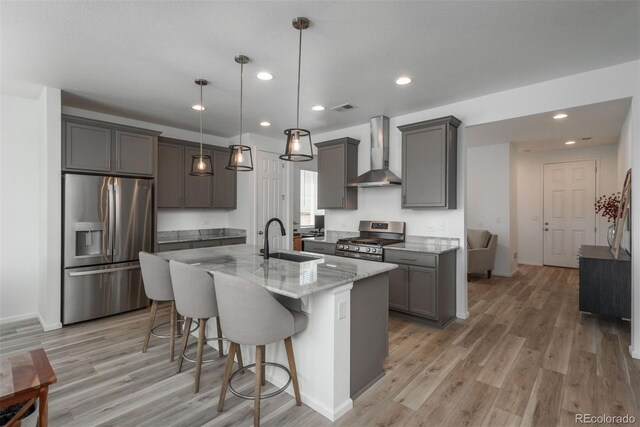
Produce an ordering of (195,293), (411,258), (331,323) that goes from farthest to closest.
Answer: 1. (411,258)
2. (195,293)
3. (331,323)

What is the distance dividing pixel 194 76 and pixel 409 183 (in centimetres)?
271

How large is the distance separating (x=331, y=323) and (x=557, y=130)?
5.06m

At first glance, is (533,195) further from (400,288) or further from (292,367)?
(292,367)

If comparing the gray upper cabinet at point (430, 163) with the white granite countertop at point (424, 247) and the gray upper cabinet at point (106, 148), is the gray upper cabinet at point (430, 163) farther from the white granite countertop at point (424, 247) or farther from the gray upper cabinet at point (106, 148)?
the gray upper cabinet at point (106, 148)

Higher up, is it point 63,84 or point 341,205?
point 63,84

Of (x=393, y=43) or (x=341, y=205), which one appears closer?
(x=393, y=43)

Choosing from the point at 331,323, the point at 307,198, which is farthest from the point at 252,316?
the point at 307,198

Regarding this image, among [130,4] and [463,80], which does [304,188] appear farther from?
[130,4]

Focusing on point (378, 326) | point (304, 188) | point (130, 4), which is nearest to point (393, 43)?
point (130, 4)

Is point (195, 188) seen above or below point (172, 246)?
above

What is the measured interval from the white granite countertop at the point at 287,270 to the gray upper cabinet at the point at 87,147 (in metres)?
1.71

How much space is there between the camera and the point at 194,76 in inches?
122

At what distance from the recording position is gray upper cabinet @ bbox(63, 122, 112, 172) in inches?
142

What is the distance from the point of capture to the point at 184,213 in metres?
5.27
